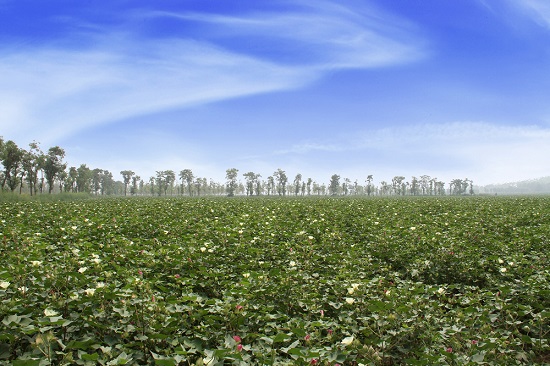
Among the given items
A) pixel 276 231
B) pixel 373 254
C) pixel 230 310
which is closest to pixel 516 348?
pixel 230 310

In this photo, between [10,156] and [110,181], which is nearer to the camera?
[10,156]

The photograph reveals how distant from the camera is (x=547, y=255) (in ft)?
23.5

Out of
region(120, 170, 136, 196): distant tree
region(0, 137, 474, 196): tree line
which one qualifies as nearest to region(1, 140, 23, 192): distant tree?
region(0, 137, 474, 196): tree line

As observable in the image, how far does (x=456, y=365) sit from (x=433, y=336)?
0.43 metres

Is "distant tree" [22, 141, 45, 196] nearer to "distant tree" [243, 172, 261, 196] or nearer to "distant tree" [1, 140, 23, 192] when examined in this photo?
"distant tree" [1, 140, 23, 192]

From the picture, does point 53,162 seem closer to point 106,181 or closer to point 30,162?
point 30,162

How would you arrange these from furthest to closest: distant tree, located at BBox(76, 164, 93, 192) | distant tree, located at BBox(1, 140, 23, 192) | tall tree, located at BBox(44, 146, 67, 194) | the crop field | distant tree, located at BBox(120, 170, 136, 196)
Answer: distant tree, located at BBox(120, 170, 136, 196), distant tree, located at BBox(76, 164, 93, 192), tall tree, located at BBox(44, 146, 67, 194), distant tree, located at BBox(1, 140, 23, 192), the crop field

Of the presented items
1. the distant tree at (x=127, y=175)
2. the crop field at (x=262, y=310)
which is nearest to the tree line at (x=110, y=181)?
the distant tree at (x=127, y=175)

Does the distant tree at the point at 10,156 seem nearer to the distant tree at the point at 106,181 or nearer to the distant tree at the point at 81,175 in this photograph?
the distant tree at the point at 81,175

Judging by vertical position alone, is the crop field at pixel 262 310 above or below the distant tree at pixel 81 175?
below

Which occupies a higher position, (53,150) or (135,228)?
(53,150)

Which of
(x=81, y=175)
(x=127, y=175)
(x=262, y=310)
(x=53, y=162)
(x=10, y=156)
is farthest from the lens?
(x=127, y=175)

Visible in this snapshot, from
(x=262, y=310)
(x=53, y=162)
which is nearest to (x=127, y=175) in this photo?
(x=53, y=162)

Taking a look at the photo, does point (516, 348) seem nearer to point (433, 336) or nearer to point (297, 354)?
point (433, 336)
